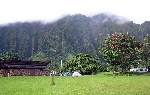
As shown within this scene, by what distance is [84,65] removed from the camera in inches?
3679

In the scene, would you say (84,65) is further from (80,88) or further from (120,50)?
(80,88)

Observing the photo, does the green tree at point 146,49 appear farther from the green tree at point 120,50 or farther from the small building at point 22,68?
the small building at point 22,68

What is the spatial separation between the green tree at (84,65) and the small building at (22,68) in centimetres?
834

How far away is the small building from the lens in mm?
92938

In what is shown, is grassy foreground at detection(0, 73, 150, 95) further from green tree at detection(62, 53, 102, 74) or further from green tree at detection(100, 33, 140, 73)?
green tree at detection(62, 53, 102, 74)

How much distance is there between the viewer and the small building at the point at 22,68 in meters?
92.9

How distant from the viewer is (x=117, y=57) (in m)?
75.4

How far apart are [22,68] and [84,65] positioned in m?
22.3

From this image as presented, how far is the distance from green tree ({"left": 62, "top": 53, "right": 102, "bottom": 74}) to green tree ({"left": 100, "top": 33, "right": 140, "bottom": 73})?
15847 millimetres

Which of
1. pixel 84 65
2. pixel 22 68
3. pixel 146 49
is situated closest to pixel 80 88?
pixel 84 65

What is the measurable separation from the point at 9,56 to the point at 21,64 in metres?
54.8

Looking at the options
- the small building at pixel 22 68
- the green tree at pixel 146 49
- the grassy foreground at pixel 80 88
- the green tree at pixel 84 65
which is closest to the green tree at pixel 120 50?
the green tree at pixel 146 49

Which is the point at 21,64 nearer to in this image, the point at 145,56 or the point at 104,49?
the point at 104,49

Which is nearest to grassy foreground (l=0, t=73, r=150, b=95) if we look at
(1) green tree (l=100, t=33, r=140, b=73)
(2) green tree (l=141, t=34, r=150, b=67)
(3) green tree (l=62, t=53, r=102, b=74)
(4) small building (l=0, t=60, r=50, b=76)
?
(1) green tree (l=100, t=33, r=140, b=73)
